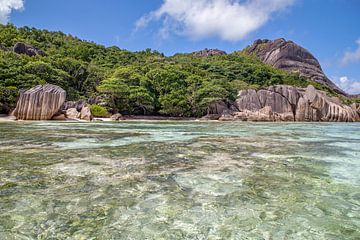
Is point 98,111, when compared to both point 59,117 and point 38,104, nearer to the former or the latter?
point 59,117

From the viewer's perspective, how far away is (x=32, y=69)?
1422 inches

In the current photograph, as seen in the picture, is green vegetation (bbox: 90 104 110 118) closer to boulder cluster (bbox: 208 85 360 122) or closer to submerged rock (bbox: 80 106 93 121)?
submerged rock (bbox: 80 106 93 121)

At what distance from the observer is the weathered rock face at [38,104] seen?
28.4 meters

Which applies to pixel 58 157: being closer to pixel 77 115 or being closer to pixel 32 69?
pixel 77 115

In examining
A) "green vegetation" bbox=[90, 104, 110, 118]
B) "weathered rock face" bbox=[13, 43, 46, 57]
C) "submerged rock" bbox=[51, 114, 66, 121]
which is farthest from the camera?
"weathered rock face" bbox=[13, 43, 46, 57]

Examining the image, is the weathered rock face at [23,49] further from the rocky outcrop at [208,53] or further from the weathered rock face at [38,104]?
the rocky outcrop at [208,53]

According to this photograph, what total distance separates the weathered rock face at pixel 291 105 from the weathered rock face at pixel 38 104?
2464 centimetres

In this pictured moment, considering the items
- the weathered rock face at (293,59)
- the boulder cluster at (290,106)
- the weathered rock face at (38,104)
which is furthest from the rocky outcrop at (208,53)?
the weathered rock face at (38,104)

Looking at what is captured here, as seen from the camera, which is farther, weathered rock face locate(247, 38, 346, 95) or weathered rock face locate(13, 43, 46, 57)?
weathered rock face locate(247, 38, 346, 95)

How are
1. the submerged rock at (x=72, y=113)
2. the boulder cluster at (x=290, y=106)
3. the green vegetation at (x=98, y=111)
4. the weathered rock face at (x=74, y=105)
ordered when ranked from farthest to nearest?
1. the boulder cluster at (x=290, y=106)
2. the green vegetation at (x=98, y=111)
3. the weathered rock face at (x=74, y=105)
4. the submerged rock at (x=72, y=113)

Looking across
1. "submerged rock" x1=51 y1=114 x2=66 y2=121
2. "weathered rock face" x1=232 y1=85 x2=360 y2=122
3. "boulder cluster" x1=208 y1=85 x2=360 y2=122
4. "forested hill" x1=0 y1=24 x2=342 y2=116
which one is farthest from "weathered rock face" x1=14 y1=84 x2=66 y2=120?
"weathered rock face" x1=232 y1=85 x2=360 y2=122

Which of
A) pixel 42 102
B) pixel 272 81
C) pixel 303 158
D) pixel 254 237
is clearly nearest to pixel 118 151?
pixel 303 158

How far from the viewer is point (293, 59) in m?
84.1

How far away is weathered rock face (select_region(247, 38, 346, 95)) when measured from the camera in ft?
264
